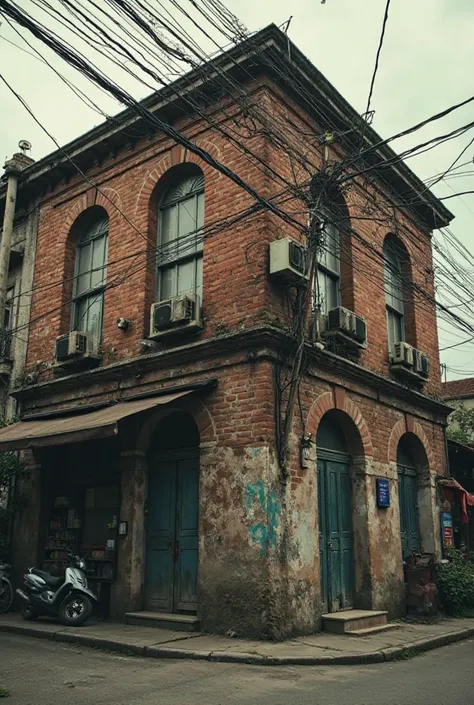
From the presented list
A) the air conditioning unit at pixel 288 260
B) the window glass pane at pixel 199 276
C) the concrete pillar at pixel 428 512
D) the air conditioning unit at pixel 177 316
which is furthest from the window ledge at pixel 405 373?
the air conditioning unit at pixel 177 316

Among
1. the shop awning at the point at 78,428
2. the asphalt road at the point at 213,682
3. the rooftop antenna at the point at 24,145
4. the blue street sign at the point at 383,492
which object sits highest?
the rooftop antenna at the point at 24,145

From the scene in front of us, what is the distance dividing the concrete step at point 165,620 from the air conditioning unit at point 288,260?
5056 mm

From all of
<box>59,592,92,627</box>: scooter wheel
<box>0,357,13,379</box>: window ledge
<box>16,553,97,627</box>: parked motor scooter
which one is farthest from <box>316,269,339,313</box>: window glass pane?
<box>0,357,13,379</box>: window ledge

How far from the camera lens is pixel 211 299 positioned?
33.8 ft

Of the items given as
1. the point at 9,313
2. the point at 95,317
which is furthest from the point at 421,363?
the point at 9,313

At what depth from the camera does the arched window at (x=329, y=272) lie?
38.9 feet

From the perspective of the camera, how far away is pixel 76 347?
38.4ft

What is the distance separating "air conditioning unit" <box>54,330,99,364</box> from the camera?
38.5 ft

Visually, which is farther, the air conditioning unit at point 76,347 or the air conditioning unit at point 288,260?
the air conditioning unit at point 76,347

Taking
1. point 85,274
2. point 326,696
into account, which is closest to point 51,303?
point 85,274

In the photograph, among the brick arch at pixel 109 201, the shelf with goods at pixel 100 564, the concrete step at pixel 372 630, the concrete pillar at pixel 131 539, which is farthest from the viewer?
the brick arch at pixel 109 201

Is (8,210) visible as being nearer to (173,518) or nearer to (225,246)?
(225,246)

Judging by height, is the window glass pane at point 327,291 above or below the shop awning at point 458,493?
above

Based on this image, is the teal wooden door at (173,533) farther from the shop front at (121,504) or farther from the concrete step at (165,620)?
the concrete step at (165,620)
